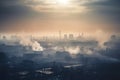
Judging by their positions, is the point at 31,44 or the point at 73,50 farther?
the point at 73,50

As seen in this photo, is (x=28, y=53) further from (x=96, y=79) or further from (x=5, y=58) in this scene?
(x=96, y=79)

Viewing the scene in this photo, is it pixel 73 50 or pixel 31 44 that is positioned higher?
pixel 31 44

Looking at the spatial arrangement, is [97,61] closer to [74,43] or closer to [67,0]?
[74,43]

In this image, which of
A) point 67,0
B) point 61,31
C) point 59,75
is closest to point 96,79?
point 59,75

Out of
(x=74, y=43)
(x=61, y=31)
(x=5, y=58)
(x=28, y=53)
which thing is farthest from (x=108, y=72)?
(x=5, y=58)

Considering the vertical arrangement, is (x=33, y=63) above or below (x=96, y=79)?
above

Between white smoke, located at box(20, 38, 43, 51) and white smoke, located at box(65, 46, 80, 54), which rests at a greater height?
white smoke, located at box(20, 38, 43, 51)

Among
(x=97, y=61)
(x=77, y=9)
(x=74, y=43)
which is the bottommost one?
(x=97, y=61)

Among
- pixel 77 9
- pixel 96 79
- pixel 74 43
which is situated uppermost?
pixel 77 9

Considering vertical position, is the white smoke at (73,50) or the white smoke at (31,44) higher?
the white smoke at (31,44)
